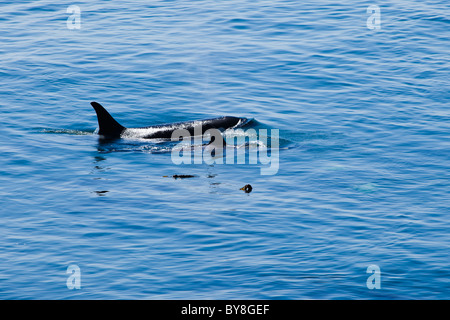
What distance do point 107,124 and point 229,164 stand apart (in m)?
4.37

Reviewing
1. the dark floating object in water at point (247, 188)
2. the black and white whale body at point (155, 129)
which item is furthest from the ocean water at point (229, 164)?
the black and white whale body at point (155, 129)

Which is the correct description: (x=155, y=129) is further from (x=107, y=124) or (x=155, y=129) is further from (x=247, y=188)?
(x=247, y=188)

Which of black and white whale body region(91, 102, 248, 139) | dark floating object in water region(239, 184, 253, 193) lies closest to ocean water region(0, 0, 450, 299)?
dark floating object in water region(239, 184, 253, 193)

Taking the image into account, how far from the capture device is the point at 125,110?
24547 mm

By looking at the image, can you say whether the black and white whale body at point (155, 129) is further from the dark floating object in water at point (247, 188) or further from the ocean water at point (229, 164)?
the dark floating object in water at point (247, 188)

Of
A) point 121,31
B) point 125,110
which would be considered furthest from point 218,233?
point 121,31

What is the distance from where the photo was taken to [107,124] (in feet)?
71.0

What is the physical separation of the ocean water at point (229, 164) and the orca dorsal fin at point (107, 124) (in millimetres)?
619

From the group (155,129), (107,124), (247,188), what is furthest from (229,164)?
(107,124)

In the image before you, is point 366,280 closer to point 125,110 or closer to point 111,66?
point 125,110

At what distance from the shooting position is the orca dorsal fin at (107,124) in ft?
69.9

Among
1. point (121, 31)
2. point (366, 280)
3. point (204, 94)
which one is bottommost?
point (366, 280)

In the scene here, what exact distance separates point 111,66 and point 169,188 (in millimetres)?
12323

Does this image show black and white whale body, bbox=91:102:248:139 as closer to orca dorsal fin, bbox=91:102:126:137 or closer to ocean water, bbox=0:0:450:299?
orca dorsal fin, bbox=91:102:126:137
